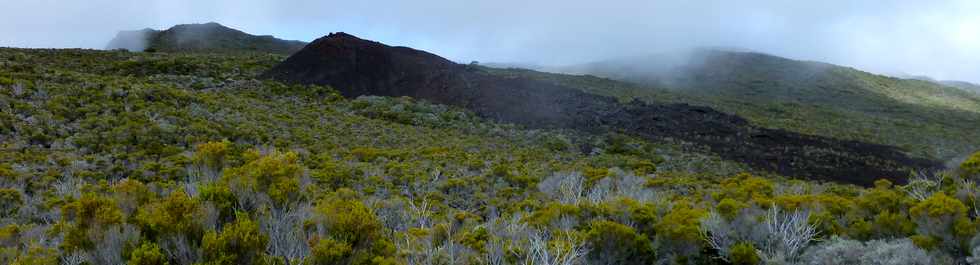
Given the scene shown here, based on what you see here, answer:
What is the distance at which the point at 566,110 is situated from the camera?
24.5 meters

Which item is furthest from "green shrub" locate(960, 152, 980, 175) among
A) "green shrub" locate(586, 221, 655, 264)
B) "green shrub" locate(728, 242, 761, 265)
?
"green shrub" locate(586, 221, 655, 264)

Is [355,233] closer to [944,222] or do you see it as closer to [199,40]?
[944,222]

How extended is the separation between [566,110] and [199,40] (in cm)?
3932

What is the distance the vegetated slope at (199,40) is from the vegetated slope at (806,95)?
2422 centimetres

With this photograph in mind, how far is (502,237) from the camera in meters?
5.15

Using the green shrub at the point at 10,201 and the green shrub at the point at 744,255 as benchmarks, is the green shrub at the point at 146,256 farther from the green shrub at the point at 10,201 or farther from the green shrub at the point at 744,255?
the green shrub at the point at 10,201

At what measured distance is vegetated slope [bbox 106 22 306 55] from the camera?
163ft

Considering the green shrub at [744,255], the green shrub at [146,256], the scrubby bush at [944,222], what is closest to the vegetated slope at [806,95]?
the scrubby bush at [944,222]

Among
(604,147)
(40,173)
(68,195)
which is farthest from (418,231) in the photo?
(604,147)

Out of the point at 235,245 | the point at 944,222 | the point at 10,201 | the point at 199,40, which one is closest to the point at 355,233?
the point at 235,245

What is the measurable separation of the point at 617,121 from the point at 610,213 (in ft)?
61.3

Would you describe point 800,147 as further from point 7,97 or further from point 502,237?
point 7,97

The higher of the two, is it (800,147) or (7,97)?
(7,97)

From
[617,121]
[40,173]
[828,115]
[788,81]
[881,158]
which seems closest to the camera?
[40,173]
